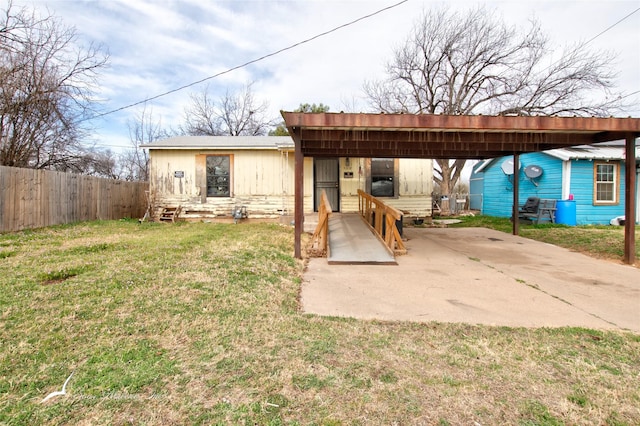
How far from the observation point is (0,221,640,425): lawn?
1.75 meters

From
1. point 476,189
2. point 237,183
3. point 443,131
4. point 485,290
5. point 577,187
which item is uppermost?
point 443,131

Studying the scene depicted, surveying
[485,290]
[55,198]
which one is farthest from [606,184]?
[55,198]

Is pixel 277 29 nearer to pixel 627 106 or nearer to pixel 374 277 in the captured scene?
pixel 374 277

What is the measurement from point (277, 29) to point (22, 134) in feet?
32.1

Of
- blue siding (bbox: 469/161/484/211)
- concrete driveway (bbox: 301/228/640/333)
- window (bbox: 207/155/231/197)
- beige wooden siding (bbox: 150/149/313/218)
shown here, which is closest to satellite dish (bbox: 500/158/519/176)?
blue siding (bbox: 469/161/484/211)

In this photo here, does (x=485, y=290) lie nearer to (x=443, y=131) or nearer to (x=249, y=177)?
(x=443, y=131)

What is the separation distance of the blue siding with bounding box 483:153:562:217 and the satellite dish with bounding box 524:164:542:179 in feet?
0.63

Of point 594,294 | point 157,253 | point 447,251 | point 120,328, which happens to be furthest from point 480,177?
point 120,328

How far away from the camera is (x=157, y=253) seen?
5.32 metres

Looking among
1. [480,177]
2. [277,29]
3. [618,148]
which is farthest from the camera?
[480,177]

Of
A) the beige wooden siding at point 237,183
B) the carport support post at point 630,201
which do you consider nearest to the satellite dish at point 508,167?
the carport support post at point 630,201

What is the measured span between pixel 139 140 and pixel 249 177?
2174cm

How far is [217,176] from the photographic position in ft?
36.0

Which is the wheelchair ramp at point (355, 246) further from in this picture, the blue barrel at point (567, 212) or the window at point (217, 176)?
the blue barrel at point (567, 212)
